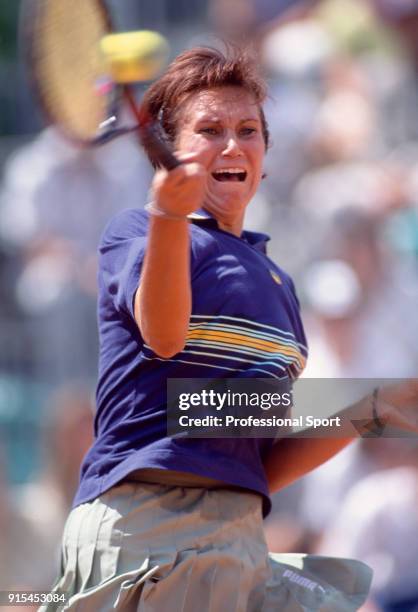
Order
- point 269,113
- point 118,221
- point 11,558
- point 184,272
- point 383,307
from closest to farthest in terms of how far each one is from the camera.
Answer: point 184,272 < point 118,221 < point 11,558 < point 383,307 < point 269,113

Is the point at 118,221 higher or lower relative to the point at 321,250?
lower

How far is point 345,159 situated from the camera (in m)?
6.61

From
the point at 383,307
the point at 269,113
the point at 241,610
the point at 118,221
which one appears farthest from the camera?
the point at 269,113

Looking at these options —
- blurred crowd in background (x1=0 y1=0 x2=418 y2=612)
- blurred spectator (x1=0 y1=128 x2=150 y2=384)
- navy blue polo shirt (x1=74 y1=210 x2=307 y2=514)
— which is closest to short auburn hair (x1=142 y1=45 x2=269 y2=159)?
navy blue polo shirt (x1=74 y1=210 x2=307 y2=514)

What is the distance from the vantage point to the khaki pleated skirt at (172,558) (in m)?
2.61

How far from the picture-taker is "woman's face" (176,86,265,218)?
9.27 ft

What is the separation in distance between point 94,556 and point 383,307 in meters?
3.39

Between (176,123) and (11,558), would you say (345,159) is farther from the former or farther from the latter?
(176,123)

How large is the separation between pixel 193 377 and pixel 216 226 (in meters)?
0.38

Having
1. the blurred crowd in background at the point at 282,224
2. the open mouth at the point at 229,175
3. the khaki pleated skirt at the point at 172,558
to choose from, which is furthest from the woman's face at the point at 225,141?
the blurred crowd in background at the point at 282,224

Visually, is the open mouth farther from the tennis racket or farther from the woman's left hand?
the woman's left hand

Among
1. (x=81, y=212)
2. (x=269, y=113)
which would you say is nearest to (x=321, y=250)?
(x=269, y=113)

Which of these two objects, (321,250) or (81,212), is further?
(81,212)

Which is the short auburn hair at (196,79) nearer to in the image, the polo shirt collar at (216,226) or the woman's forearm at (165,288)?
the polo shirt collar at (216,226)
